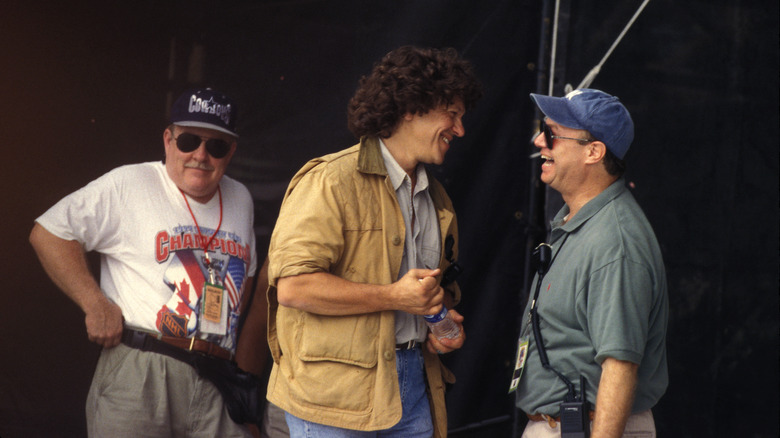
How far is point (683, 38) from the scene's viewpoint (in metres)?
3.23

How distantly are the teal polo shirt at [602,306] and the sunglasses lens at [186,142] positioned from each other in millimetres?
1285

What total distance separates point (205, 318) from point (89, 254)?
0.43m

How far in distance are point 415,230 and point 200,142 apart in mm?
879

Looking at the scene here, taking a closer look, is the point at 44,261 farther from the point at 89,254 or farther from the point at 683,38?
the point at 683,38

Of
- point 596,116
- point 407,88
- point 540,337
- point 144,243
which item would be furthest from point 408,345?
point 144,243

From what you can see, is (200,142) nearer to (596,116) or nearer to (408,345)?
(408,345)

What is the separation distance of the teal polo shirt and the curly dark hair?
52 centimetres

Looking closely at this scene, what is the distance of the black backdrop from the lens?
7.90ft

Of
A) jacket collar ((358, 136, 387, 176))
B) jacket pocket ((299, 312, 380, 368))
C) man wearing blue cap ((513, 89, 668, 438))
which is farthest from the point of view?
jacket collar ((358, 136, 387, 176))

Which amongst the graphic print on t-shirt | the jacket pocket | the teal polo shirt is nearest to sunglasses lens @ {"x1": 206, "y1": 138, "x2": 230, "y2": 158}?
the graphic print on t-shirt

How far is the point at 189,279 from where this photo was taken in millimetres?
2496

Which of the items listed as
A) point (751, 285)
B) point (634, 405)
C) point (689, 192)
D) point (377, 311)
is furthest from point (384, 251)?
point (751, 285)

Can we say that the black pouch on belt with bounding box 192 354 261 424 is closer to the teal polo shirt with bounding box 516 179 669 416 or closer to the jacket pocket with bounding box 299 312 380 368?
the jacket pocket with bounding box 299 312 380 368

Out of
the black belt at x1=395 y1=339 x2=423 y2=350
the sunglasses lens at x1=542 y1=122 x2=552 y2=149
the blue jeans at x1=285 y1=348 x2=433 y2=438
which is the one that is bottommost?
the blue jeans at x1=285 y1=348 x2=433 y2=438
